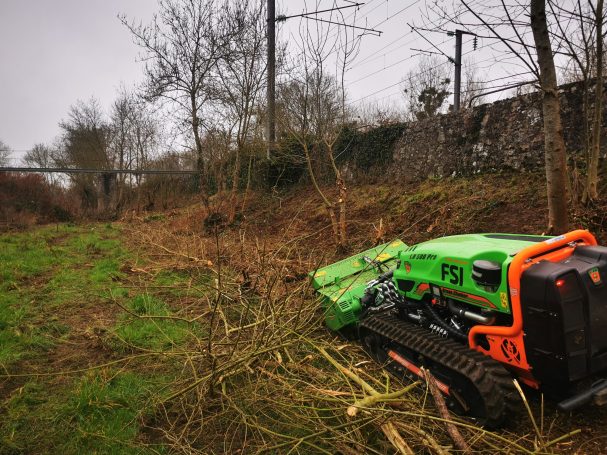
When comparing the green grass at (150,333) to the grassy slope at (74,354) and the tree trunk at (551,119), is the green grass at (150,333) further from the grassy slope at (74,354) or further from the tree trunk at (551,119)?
the tree trunk at (551,119)

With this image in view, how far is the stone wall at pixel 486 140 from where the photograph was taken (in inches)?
308

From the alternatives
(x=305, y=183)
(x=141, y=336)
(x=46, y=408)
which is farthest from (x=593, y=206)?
(x=305, y=183)

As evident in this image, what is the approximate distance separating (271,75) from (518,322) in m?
11.9

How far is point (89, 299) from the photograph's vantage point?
6.65 meters

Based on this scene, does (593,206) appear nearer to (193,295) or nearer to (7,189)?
(193,295)

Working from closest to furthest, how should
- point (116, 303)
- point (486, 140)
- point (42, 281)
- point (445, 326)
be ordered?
point (445, 326) → point (116, 303) → point (42, 281) → point (486, 140)

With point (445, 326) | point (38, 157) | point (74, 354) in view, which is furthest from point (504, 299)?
point (38, 157)

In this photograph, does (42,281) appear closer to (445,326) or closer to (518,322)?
(445,326)

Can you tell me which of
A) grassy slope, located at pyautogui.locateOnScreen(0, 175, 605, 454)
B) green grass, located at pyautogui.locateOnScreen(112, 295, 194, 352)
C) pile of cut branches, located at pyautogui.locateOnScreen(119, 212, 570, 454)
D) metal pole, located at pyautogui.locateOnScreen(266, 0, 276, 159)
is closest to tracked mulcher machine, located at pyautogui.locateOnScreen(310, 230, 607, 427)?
pile of cut branches, located at pyautogui.locateOnScreen(119, 212, 570, 454)

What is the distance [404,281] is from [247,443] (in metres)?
1.94

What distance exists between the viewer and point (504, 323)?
122 inches

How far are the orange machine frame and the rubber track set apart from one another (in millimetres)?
121

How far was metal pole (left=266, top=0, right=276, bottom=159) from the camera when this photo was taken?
42.6ft

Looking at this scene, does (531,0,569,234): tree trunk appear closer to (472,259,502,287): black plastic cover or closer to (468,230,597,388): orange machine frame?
(468,230,597,388): orange machine frame
